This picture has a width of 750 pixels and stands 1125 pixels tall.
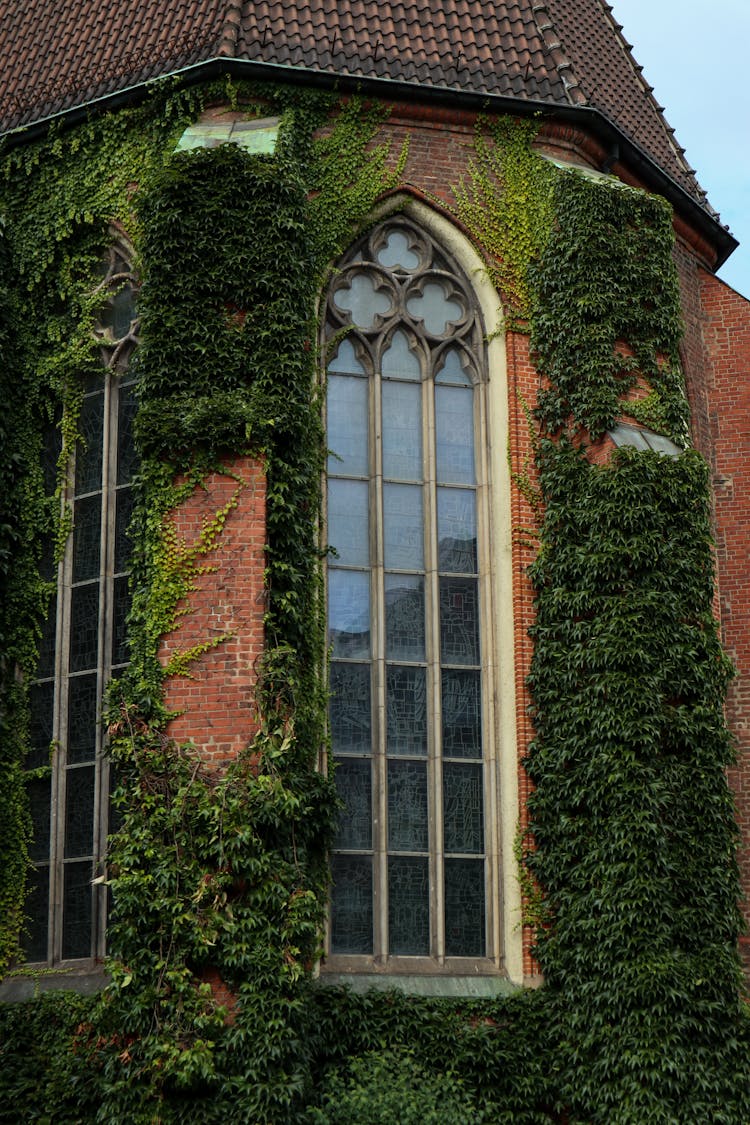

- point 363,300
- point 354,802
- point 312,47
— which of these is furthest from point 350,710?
point 312,47

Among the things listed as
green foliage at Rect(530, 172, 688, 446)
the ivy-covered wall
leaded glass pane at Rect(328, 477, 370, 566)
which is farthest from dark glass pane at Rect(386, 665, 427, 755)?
green foliage at Rect(530, 172, 688, 446)

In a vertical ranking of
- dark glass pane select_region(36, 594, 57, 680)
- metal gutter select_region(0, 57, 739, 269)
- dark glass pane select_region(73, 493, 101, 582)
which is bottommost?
dark glass pane select_region(36, 594, 57, 680)

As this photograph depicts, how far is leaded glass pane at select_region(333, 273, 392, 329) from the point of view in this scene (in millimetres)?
15203

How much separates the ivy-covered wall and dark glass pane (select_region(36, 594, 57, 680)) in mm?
152

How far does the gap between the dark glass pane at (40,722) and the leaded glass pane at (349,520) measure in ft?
9.86

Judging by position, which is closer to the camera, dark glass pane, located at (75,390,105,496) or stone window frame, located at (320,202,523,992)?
Answer: stone window frame, located at (320,202,523,992)

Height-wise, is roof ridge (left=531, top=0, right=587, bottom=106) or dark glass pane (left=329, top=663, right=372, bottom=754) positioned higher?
roof ridge (left=531, top=0, right=587, bottom=106)

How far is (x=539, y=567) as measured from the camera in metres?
14.4

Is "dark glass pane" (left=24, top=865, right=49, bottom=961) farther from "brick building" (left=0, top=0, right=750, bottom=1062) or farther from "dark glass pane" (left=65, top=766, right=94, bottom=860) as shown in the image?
"dark glass pane" (left=65, top=766, right=94, bottom=860)

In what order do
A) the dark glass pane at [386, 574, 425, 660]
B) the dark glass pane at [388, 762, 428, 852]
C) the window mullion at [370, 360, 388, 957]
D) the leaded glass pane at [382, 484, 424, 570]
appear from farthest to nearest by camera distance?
the leaded glass pane at [382, 484, 424, 570] < the dark glass pane at [386, 574, 425, 660] < the dark glass pane at [388, 762, 428, 852] < the window mullion at [370, 360, 388, 957]

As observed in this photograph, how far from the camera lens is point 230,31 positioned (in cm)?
1514

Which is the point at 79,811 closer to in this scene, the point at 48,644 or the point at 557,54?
the point at 48,644

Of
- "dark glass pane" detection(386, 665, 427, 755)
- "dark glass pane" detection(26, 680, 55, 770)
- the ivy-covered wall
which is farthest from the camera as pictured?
"dark glass pane" detection(26, 680, 55, 770)

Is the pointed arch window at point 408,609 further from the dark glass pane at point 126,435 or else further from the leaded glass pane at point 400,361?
the dark glass pane at point 126,435
